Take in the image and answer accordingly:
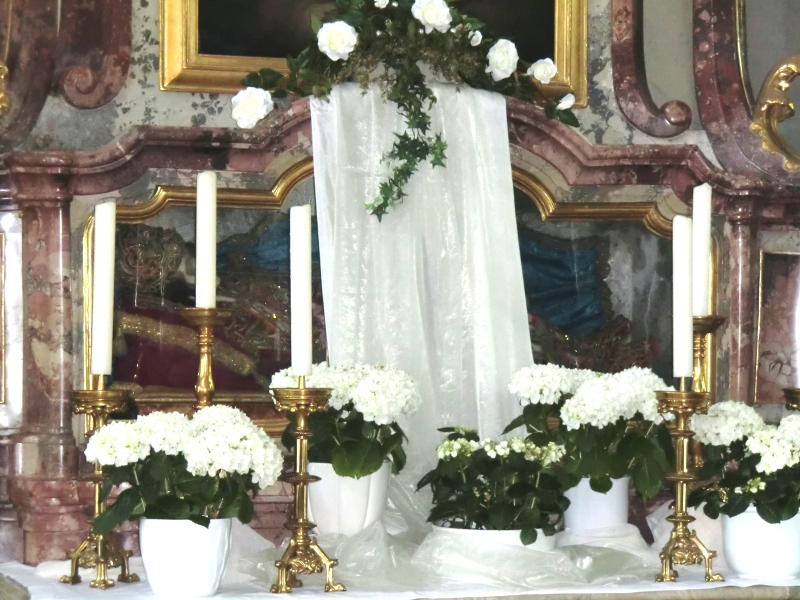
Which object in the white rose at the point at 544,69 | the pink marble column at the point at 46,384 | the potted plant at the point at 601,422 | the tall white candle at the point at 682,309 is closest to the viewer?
the tall white candle at the point at 682,309

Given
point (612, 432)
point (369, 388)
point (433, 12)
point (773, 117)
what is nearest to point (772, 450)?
point (612, 432)

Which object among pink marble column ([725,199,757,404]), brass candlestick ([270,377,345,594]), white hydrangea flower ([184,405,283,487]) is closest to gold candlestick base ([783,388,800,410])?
pink marble column ([725,199,757,404])

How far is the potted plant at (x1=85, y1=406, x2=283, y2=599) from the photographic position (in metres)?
2.70

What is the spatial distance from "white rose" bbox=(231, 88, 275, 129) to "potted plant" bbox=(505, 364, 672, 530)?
3.25ft

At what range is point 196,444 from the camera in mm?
2689

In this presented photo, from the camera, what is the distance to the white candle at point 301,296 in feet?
9.14

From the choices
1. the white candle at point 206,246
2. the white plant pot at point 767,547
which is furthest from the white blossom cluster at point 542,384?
the white candle at point 206,246

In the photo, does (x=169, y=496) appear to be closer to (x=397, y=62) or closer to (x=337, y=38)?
(x=337, y=38)

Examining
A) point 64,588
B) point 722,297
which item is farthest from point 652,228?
point 64,588

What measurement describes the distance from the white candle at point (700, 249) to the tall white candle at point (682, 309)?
16 centimetres

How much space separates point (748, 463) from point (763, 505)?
0.37 ft

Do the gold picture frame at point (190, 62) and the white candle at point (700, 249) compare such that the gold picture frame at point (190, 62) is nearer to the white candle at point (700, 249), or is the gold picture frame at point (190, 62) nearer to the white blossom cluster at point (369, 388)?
the white blossom cluster at point (369, 388)

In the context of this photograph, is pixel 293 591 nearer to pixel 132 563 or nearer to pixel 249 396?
pixel 132 563

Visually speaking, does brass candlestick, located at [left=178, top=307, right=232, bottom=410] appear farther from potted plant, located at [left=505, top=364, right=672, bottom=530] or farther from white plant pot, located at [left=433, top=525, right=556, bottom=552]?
potted plant, located at [left=505, top=364, right=672, bottom=530]
